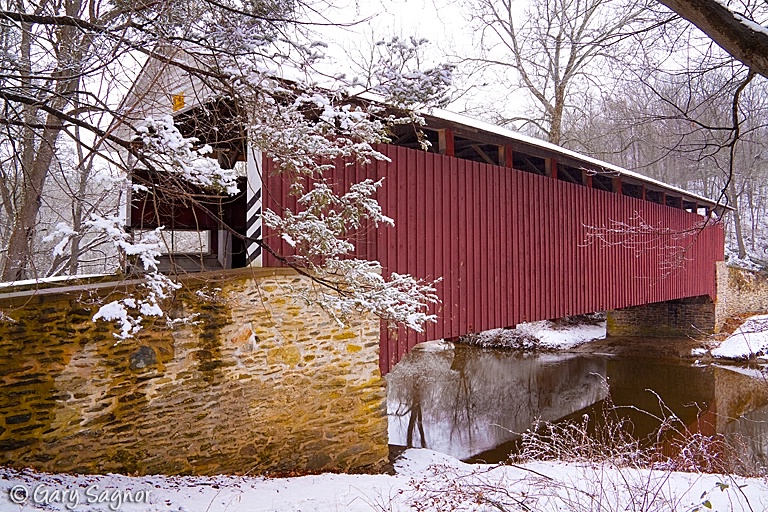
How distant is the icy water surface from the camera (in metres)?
7.87

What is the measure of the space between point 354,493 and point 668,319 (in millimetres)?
13874

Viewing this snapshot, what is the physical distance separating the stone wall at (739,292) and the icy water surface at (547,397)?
11.8 feet

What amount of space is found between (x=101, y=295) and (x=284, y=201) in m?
1.71

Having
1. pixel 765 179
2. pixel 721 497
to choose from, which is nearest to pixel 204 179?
pixel 721 497

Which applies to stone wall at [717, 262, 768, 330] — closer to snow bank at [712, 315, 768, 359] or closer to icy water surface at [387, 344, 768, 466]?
snow bank at [712, 315, 768, 359]

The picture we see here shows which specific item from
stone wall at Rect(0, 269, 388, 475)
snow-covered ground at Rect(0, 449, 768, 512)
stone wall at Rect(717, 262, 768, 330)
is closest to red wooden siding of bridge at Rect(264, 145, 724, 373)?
stone wall at Rect(0, 269, 388, 475)

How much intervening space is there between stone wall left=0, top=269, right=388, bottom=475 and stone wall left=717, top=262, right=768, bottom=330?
13.7 metres

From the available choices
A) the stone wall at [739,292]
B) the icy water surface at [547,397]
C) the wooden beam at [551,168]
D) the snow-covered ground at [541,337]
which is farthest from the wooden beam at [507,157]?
the stone wall at [739,292]

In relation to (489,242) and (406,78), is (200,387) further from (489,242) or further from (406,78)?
(489,242)

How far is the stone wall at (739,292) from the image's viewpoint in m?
14.8

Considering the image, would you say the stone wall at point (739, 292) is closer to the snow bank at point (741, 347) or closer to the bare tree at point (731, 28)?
the snow bank at point (741, 347)

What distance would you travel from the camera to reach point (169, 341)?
12.8 feet

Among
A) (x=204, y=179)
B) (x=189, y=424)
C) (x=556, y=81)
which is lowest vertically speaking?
(x=189, y=424)

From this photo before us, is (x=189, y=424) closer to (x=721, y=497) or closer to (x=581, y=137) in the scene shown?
(x=721, y=497)
